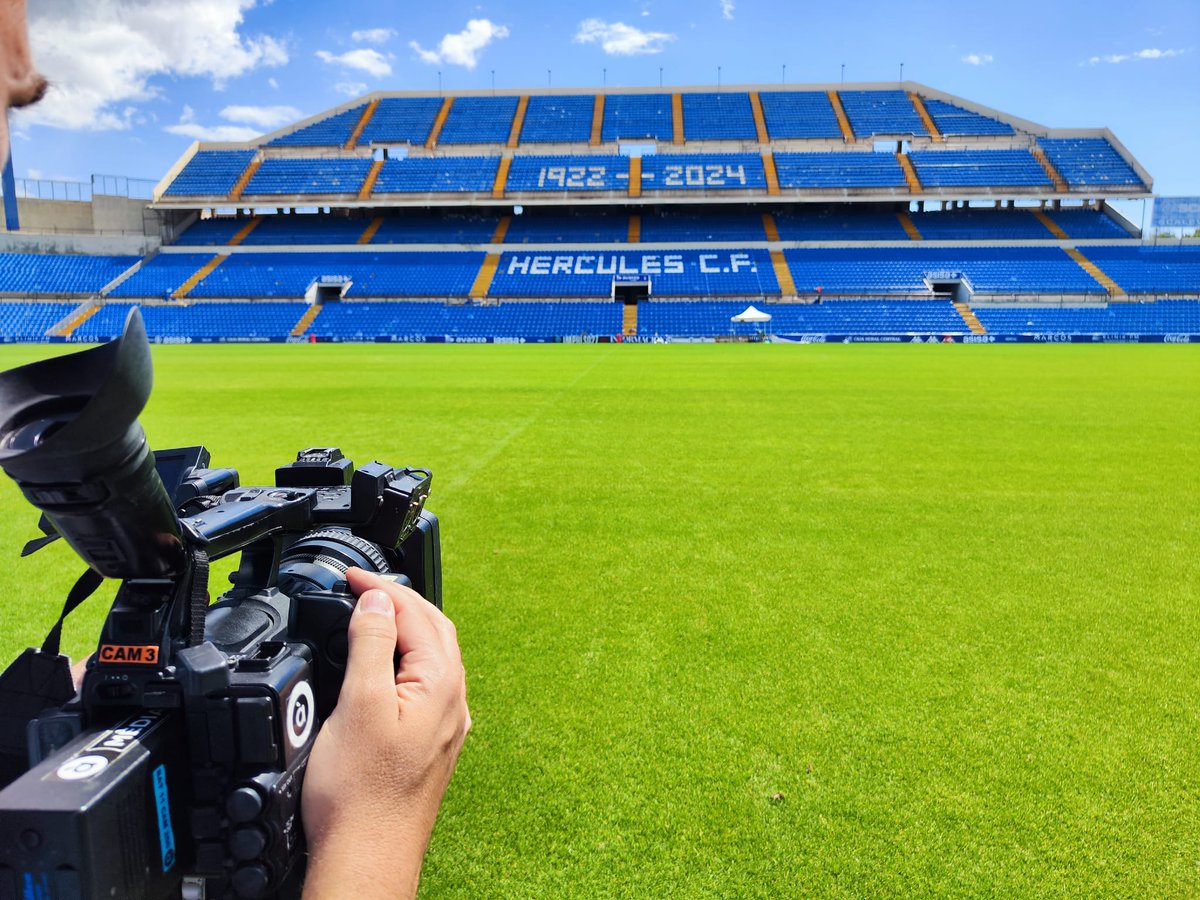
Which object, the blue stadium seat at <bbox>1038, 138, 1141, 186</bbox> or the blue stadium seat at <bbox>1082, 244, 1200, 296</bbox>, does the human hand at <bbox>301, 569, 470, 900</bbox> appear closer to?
the blue stadium seat at <bbox>1082, 244, 1200, 296</bbox>

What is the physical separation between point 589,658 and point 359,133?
161ft

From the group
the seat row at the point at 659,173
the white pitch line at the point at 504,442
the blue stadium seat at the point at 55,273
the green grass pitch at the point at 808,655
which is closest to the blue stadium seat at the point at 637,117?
the seat row at the point at 659,173

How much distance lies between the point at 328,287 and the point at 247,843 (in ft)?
132

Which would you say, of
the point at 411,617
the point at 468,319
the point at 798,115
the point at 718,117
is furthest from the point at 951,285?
the point at 411,617

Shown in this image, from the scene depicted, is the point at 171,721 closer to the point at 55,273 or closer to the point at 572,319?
the point at 572,319

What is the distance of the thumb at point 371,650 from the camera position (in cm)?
101

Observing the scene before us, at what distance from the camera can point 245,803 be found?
2.99 feet

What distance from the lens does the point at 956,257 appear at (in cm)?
3691

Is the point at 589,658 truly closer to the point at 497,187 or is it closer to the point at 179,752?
the point at 179,752

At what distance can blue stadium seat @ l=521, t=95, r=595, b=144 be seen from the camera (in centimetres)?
4450

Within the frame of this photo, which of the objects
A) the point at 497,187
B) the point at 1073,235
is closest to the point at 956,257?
the point at 1073,235

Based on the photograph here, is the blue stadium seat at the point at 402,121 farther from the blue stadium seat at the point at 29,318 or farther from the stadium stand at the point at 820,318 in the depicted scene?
the stadium stand at the point at 820,318

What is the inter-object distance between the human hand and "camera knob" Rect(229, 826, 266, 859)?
0.22 feet

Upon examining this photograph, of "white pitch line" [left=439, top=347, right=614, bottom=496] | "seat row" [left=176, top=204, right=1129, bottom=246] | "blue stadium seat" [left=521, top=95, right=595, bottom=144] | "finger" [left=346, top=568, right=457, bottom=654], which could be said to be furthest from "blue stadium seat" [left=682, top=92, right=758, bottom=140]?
"finger" [left=346, top=568, right=457, bottom=654]
